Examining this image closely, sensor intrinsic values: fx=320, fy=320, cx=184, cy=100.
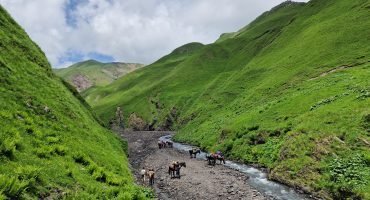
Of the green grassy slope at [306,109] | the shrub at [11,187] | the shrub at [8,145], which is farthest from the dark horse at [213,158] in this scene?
the shrub at [11,187]

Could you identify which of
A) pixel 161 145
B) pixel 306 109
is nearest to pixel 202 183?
pixel 306 109

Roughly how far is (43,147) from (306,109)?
138 ft

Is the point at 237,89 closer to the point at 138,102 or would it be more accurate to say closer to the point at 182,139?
the point at 182,139

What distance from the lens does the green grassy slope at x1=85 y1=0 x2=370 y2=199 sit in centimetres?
3337

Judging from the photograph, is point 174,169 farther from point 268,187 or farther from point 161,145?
point 161,145

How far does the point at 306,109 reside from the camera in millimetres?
52344

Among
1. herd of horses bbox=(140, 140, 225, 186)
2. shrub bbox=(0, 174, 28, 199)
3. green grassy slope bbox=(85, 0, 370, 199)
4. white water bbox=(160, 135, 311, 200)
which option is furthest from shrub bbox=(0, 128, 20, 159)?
green grassy slope bbox=(85, 0, 370, 199)

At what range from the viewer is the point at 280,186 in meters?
34.5

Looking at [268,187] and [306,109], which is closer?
[268,187]

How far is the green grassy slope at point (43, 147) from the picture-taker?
691 inches

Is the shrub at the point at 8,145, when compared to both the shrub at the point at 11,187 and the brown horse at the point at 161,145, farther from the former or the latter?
the brown horse at the point at 161,145

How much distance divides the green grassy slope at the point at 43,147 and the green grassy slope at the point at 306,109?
64.1ft

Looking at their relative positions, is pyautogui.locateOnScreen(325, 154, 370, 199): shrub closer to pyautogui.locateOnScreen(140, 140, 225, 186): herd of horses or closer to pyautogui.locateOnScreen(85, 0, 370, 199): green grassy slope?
pyautogui.locateOnScreen(85, 0, 370, 199): green grassy slope

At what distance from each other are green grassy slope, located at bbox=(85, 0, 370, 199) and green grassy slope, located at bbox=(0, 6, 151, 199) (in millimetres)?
19532
